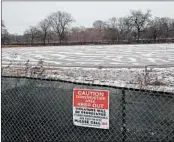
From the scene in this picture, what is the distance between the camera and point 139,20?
81562mm

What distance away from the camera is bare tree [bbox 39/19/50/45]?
80.3 m

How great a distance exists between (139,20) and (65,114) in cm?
8063

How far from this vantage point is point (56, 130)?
4.49 m

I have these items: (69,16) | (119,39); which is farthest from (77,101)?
(69,16)

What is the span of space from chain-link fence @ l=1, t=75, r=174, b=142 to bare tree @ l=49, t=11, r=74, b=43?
82.4 m

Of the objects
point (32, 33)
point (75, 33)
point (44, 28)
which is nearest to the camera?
point (32, 33)

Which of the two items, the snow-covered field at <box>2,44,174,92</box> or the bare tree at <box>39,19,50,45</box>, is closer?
the snow-covered field at <box>2,44,174,92</box>

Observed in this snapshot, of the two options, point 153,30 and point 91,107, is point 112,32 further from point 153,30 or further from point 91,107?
point 91,107

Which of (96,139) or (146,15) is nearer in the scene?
(96,139)

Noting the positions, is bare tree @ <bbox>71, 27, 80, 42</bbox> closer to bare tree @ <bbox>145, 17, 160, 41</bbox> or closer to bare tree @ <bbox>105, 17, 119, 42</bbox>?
bare tree @ <bbox>105, 17, 119, 42</bbox>

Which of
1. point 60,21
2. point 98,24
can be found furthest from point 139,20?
point 60,21

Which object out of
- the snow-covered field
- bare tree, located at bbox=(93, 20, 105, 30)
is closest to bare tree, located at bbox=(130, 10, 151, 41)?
bare tree, located at bbox=(93, 20, 105, 30)

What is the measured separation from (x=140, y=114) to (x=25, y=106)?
207 cm

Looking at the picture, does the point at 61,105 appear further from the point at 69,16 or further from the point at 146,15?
the point at 69,16
